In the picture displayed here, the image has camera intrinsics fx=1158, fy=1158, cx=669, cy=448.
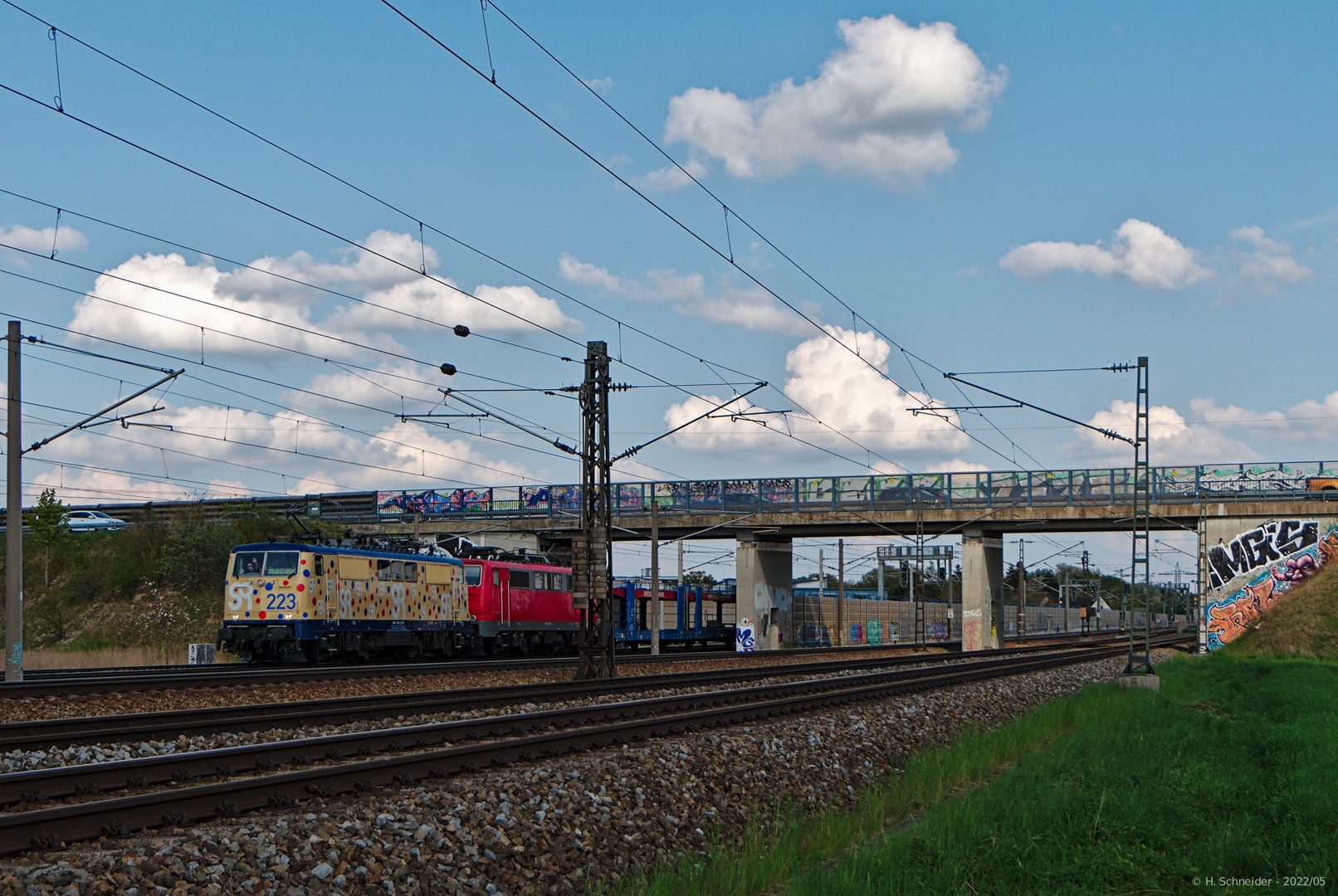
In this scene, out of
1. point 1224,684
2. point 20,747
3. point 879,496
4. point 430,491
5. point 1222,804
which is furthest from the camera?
point 430,491

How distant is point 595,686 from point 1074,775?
12242 mm

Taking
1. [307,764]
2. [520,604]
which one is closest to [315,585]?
[520,604]

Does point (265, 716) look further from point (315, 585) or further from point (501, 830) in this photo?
point (315, 585)

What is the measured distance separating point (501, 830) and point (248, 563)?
2358cm

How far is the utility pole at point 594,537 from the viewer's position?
27.3 metres

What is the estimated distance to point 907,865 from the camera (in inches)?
366

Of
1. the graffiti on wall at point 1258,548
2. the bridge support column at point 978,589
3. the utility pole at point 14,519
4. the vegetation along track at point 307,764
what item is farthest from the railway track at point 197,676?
the graffiti on wall at point 1258,548

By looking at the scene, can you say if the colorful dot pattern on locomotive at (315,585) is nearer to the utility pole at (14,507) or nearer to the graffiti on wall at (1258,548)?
the utility pole at (14,507)

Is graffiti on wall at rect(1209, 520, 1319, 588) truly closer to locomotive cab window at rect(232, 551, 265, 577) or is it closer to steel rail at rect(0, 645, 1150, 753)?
steel rail at rect(0, 645, 1150, 753)

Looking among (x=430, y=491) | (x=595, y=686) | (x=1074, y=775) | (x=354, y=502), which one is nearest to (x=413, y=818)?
(x=1074, y=775)

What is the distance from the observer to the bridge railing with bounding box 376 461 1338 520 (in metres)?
48.4

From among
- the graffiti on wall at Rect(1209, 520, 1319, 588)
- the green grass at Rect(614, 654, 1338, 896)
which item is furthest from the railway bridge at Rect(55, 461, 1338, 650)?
the green grass at Rect(614, 654, 1338, 896)

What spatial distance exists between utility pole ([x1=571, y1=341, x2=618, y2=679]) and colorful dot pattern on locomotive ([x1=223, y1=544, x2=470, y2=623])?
772 centimetres

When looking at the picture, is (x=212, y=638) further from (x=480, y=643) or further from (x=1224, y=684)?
(x=1224, y=684)
